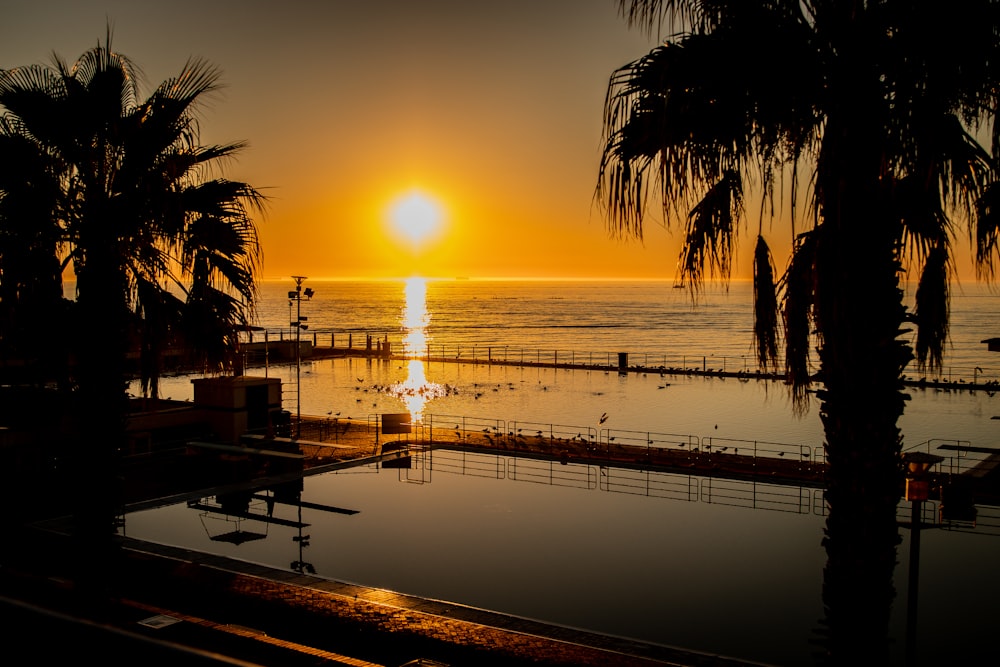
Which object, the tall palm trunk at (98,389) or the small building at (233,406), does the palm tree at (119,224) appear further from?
the small building at (233,406)

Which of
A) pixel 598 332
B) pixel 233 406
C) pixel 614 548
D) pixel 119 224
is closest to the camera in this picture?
pixel 119 224

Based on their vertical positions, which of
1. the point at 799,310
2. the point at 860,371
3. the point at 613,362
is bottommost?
the point at 613,362

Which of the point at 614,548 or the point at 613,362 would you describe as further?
the point at 613,362

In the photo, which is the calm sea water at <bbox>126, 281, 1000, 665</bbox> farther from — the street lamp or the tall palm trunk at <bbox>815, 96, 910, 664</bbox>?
the street lamp

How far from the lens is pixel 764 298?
5375mm

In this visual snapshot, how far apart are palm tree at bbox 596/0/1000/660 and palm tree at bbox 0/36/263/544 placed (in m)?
4.79

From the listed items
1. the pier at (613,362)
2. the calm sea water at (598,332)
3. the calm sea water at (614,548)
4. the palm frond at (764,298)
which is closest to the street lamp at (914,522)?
the calm sea water at (614,548)

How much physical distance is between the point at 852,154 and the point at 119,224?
6537mm

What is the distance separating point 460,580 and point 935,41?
9909 millimetres

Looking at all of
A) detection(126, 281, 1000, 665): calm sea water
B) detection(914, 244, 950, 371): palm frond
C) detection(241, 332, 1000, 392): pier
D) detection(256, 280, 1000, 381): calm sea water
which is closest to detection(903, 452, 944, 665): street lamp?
detection(126, 281, 1000, 665): calm sea water

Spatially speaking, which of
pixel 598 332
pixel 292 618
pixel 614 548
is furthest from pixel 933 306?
pixel 598 332

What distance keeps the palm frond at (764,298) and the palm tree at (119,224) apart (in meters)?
5.36

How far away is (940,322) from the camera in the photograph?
5270 mm

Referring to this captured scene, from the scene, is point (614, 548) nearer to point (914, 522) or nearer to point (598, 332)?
point (914, 522)
